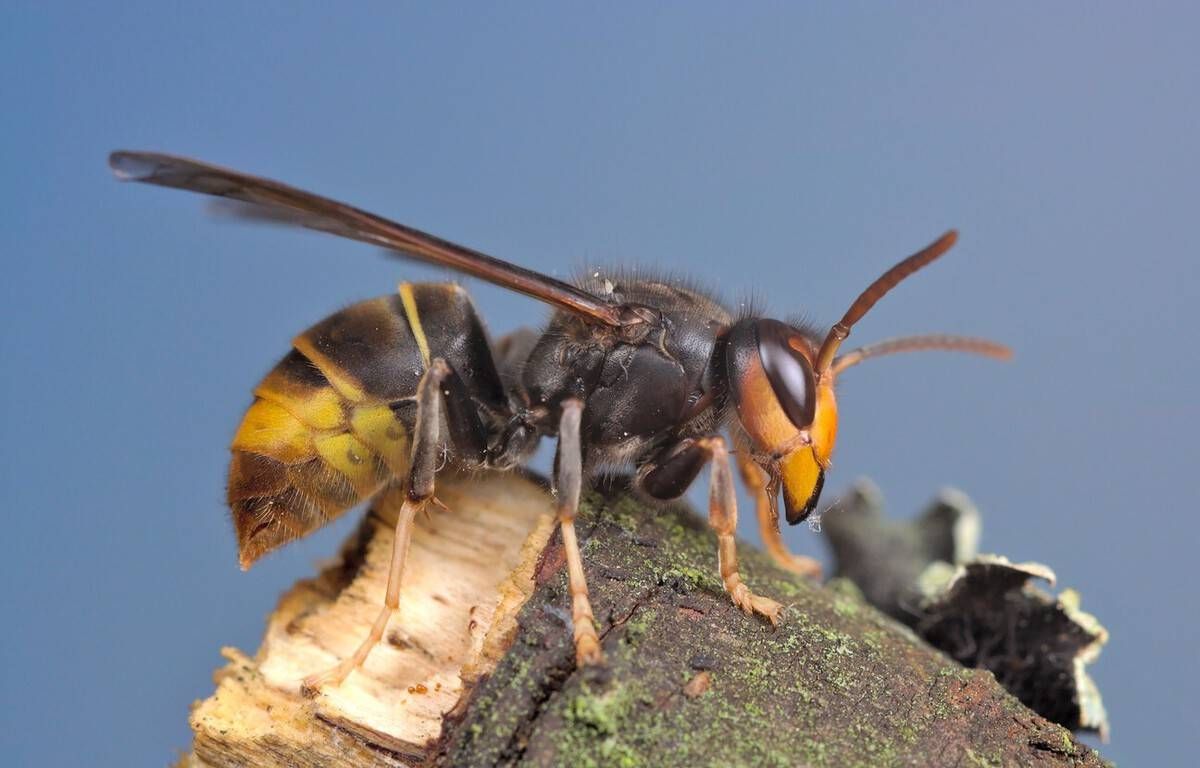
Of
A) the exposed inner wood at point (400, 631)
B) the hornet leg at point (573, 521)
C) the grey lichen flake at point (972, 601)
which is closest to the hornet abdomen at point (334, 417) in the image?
the exposed inner wood at point (400, 631)

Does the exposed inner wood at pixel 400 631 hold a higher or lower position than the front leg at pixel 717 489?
lower

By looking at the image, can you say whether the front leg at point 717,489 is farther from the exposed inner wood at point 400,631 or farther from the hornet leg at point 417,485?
the hornet leg at point 417,485

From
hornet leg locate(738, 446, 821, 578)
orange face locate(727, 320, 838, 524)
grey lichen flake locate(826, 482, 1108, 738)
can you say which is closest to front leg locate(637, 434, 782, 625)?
orange face locate(727, 320, 838, 524)

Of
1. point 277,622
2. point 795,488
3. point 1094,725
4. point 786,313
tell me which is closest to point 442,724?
point 277,622

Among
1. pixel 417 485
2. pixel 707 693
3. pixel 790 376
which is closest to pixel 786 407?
pixel 790 376

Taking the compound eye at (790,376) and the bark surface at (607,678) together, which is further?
the compound eye at (790,376)
